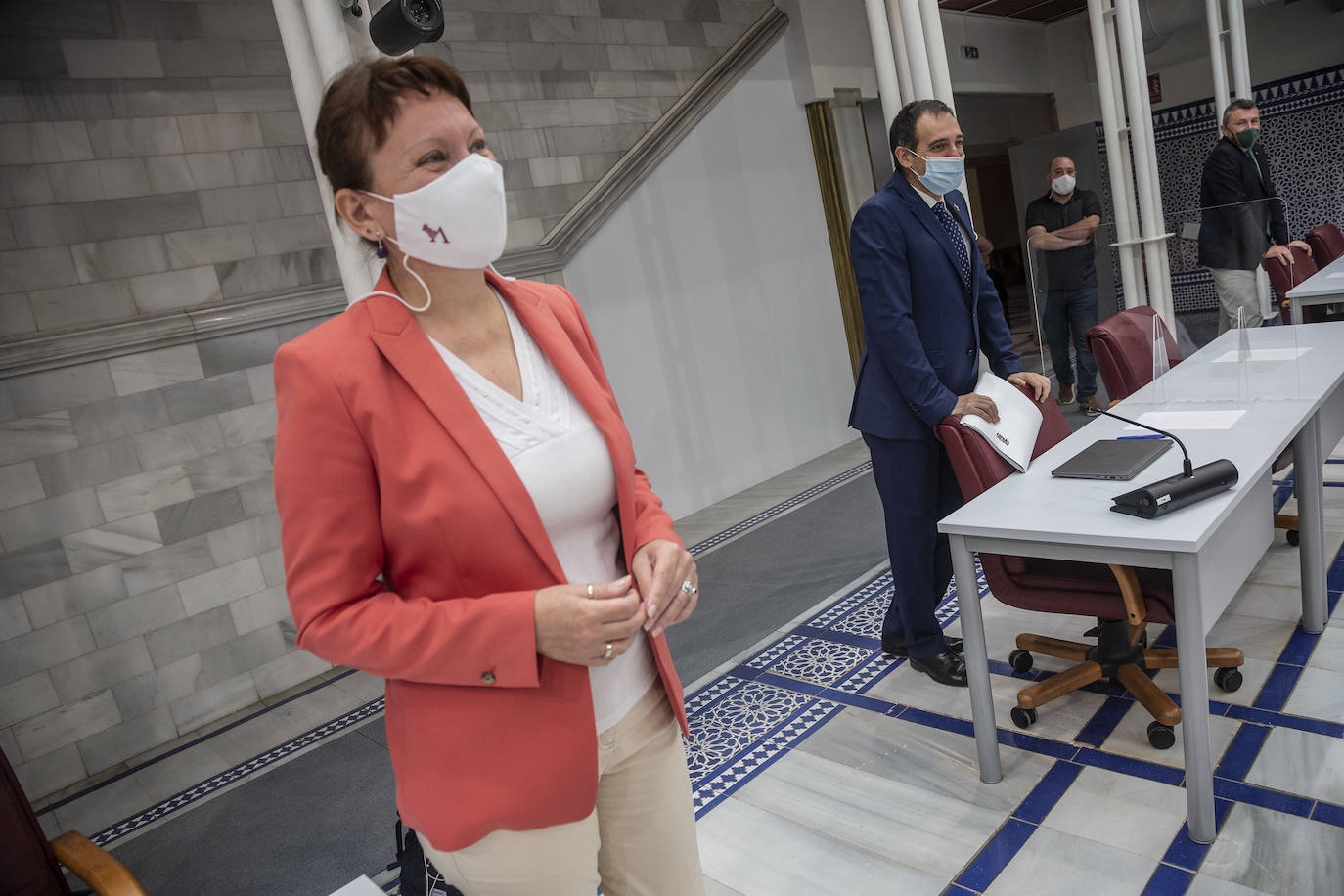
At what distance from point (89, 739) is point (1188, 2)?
31.5 feet

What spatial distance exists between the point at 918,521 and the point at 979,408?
1.67 ft

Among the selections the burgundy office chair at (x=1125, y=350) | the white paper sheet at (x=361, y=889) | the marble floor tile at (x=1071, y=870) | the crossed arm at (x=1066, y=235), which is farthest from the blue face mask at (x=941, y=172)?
the white paper sheet at (x=361, y=889)

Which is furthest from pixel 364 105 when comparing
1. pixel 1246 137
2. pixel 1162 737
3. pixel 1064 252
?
pixel 1246 137

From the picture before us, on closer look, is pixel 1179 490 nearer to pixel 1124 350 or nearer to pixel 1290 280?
pixel 1124 350

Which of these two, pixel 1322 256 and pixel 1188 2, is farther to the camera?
pixel 1188 2

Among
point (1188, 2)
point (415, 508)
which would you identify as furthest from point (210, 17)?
point (1188, 2)

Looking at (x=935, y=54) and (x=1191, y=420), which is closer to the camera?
(x=1191, y=420)

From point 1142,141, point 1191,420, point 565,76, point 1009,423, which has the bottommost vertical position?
point 1191,420

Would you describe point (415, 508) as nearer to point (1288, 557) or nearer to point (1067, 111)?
point (1288, 557)

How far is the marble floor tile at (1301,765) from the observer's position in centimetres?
216

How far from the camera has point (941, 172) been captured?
2.72m

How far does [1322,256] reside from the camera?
5.71 meters

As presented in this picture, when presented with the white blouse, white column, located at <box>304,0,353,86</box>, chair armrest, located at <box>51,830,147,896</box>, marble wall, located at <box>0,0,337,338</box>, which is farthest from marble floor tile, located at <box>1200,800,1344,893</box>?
marble wall, located at <box>0,0,337,338</box>

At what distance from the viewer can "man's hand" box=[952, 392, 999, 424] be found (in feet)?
8.25
